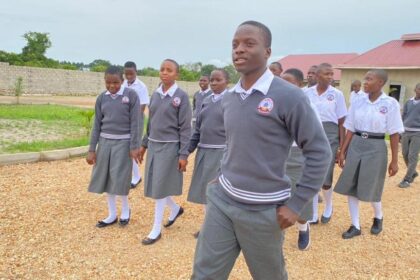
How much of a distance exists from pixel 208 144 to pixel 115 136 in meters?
1.02

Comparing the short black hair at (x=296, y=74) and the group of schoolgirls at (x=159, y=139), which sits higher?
the short black hair at (x=296, y=74)

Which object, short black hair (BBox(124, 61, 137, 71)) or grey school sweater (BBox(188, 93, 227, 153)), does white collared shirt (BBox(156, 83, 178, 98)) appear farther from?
short black hair (BBox(124, 61, 137, 71))

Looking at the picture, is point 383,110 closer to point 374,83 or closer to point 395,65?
point 374,83

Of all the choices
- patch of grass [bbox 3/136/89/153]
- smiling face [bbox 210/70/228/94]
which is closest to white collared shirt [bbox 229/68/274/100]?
smiling face [bbox 210/70/228/94]

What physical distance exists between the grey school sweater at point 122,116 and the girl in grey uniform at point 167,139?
0.63 ft

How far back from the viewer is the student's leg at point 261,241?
2.02 meters

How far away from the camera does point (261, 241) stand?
206 cm

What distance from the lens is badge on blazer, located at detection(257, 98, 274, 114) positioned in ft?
6.39

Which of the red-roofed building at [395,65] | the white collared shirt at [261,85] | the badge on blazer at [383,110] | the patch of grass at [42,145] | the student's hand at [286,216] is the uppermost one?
the red-roofed building at [395,65]

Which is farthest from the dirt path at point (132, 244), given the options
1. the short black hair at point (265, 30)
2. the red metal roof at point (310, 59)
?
the red metal roof at point (310, 59)

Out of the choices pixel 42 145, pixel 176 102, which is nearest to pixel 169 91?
pixel 176 102

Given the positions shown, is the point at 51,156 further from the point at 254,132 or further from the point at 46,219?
the point at 254,132

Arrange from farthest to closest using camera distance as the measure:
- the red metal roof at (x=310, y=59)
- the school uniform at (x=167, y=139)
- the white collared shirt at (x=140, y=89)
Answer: the red metal roof at (x=310, y=59) < the white collared shirt at (x=140, y=89) < the school uniform at (x=167, y=139)

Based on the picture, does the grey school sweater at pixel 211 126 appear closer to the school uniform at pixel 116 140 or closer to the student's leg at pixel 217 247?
the school uniform at pixel 116 140
